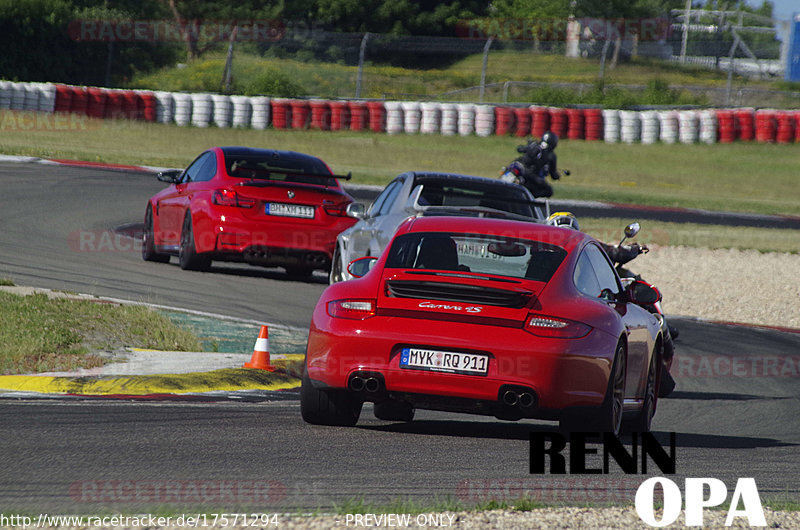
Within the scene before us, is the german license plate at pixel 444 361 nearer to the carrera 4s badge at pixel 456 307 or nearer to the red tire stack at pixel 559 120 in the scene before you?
the carrera 4s badge at pixel 456 307

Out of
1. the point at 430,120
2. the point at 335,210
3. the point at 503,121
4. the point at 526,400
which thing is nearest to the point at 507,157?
the point at 503,121

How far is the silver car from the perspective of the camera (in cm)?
1208

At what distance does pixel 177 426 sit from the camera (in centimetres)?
725

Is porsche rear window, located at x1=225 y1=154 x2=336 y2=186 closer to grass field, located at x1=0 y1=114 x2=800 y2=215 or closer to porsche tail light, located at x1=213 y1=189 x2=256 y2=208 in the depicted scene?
porsche tail light, located at x1=213 y1=189 x2=256 y2=208

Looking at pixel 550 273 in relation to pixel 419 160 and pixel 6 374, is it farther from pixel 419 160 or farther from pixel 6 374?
pixel 419 160

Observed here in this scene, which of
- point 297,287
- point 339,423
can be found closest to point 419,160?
point 297,287

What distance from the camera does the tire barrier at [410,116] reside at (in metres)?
37.0

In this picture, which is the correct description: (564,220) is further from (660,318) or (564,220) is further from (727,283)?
(727,283)

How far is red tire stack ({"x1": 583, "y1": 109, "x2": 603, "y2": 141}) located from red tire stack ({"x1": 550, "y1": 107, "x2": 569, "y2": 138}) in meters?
0.84

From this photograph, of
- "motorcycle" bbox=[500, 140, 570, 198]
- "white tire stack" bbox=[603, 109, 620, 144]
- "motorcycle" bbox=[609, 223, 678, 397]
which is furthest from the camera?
"white tire stack" bbox=[603, 109, 620, 144]

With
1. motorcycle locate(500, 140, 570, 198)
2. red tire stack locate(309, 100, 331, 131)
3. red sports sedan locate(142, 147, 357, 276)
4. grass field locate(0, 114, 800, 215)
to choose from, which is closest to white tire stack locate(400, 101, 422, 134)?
grass field locate(0, 114, 800, 215)

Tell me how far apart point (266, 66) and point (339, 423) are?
117 feet

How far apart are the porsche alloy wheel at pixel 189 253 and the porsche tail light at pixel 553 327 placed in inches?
321

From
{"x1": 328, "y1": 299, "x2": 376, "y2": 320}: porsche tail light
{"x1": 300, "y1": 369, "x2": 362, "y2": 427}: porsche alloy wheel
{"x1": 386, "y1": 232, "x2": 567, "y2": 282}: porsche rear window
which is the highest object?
{"x1": 386, "y1": 232, "x2": 567, "y2": 282}: porsche rear window
